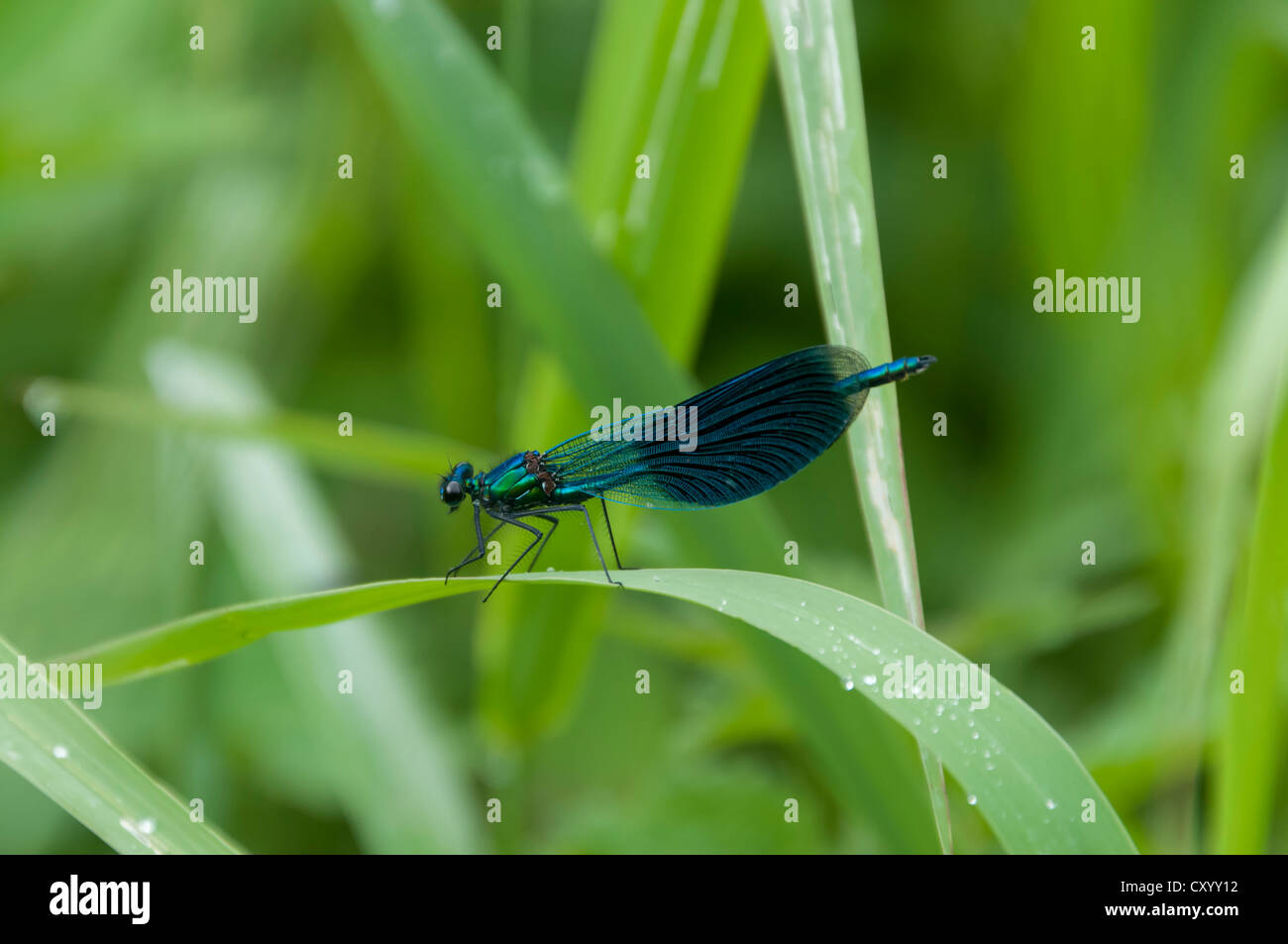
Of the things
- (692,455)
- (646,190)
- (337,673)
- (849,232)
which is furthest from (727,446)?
(337,673)

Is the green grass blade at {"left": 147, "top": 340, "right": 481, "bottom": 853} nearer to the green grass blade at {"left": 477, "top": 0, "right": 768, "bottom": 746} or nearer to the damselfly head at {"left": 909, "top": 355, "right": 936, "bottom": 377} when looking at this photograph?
the green grass blade at {"left": 477, "top": 0, "right": 768, "bottom": 746}

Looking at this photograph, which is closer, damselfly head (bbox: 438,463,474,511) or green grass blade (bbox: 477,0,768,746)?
green grass blade (bbox: 477,0,768,746)

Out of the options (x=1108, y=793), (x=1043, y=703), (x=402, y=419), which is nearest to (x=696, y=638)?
(x=1108, y=793)

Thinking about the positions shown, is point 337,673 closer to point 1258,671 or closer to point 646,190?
point 646,190

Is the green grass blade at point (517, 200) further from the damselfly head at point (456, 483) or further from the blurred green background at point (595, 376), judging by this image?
the damselfly head at point (456, 483)

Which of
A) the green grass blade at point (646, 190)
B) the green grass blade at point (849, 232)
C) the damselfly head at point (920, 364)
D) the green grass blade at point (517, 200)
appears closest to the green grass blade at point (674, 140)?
the green grass blade at point (646, 190)

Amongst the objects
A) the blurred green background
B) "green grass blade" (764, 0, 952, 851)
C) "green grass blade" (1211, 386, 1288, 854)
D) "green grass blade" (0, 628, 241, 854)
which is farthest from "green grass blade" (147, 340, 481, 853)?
"green grass blade" (1211, 386, 1288, 854)
